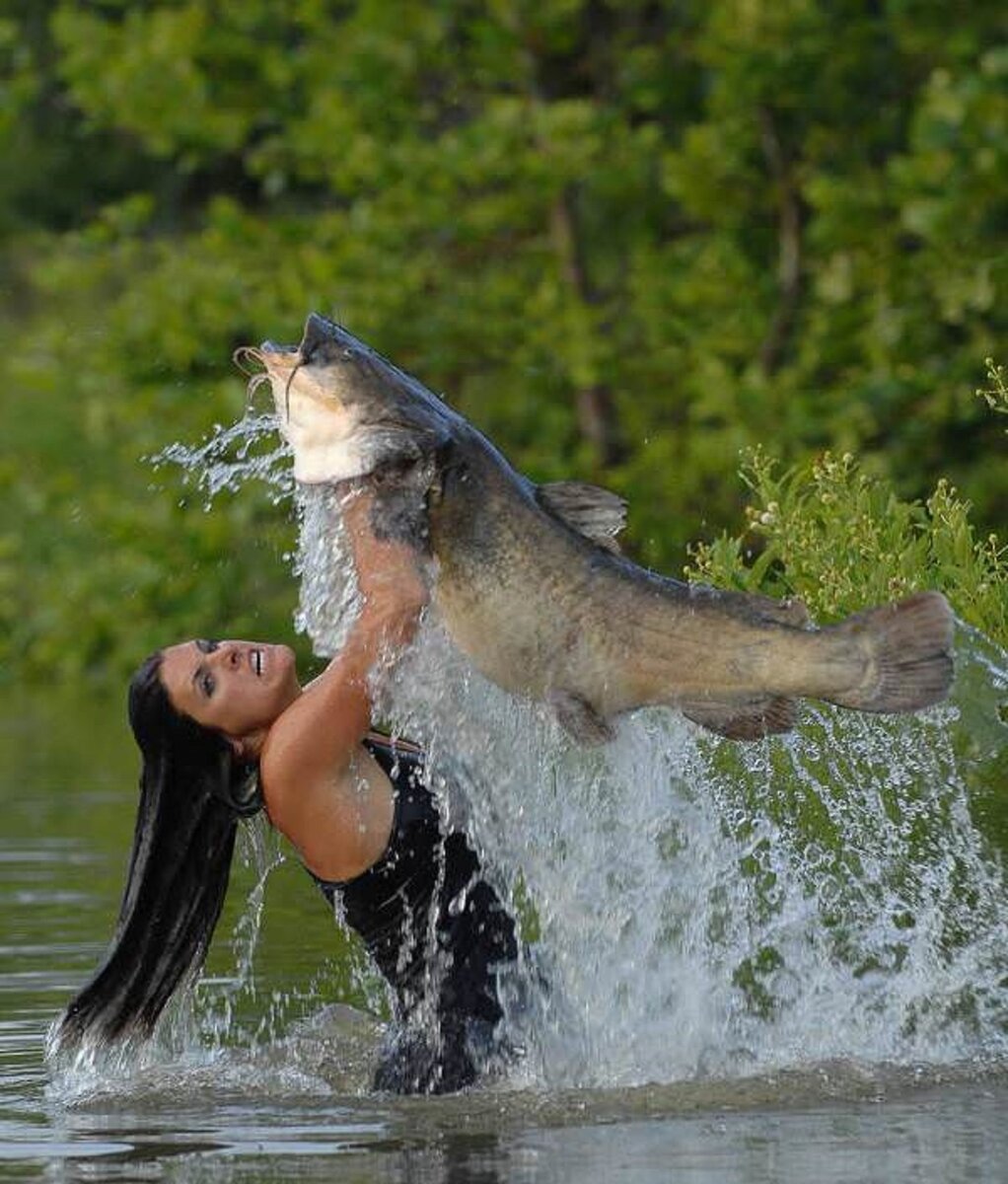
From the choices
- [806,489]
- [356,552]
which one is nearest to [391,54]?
[806,489]

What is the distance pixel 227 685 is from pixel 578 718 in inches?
42.2

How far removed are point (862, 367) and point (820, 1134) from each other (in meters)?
13.6

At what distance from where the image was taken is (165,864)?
793 cm

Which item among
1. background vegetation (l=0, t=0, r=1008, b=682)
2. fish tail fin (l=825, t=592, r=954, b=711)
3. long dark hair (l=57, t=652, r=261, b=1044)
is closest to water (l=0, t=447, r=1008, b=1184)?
long dark hair (l=57, t=652, r=261, b=1044)

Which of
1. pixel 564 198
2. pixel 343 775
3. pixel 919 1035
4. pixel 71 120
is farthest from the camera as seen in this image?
pixel 71 120

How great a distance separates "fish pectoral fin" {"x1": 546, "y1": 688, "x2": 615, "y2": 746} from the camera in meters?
6.82

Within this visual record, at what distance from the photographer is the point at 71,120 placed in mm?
35969

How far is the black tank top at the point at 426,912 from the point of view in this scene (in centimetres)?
766

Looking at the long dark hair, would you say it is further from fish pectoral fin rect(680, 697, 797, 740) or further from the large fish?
fish pectoral fin rect(680, 697, 797, 740)

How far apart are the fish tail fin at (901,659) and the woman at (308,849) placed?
4.02 feet

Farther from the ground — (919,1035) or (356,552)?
(356,552)

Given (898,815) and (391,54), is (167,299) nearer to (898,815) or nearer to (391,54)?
(391,54)

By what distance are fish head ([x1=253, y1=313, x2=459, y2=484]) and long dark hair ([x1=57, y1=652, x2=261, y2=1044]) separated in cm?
117

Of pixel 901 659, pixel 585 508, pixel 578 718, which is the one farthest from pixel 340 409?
pixel 901 659
